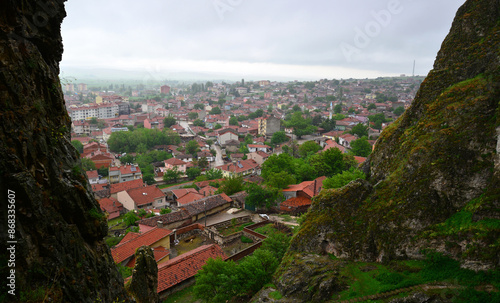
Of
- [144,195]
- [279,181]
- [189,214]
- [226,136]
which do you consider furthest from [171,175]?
[226,136]

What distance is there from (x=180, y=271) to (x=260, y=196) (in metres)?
13.2

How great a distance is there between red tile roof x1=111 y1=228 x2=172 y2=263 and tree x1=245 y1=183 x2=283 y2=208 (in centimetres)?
1001

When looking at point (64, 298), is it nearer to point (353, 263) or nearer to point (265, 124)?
point (353, 263)

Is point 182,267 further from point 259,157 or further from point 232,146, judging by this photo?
point 232,146

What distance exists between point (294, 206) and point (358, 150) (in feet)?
69.5

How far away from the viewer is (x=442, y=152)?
1244 cm

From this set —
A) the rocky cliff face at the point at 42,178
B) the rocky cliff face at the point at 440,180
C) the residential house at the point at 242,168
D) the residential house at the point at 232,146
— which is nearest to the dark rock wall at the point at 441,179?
the rocky cliff face at the point at 440,180

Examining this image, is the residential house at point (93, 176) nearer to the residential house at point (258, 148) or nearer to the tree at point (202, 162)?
the tree at point (202, 162)

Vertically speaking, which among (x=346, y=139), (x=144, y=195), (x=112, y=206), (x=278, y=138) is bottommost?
(x=112, y=206)

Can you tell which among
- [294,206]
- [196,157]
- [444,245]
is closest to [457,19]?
[444,245]

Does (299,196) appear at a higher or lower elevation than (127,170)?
higher

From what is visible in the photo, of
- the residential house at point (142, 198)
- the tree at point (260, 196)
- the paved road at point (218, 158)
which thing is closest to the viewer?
the tree at point (260, 196)

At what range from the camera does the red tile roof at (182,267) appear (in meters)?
16.4

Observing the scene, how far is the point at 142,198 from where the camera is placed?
34562 mm
